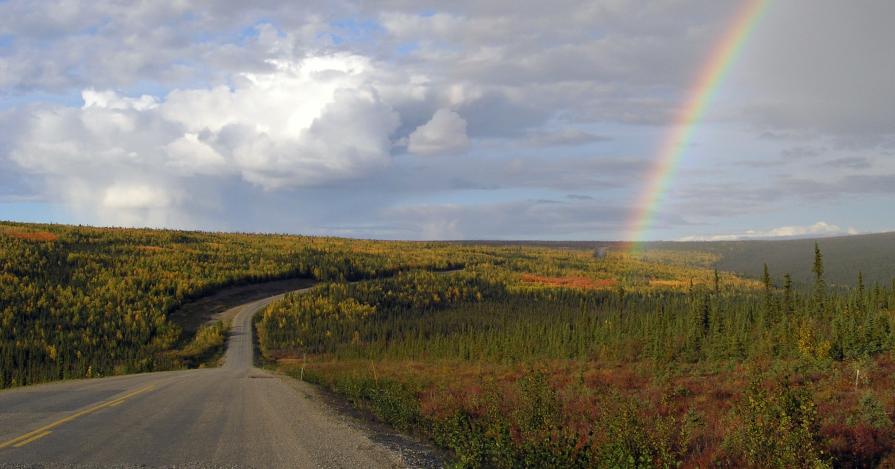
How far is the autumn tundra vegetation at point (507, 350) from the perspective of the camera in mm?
16312

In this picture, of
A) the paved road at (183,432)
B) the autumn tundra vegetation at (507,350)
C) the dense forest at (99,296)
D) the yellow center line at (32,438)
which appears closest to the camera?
the paved road at (183,432)

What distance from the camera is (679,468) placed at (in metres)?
15.3

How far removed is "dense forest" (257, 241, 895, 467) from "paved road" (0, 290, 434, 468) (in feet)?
9.09

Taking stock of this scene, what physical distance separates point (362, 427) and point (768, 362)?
133 feet

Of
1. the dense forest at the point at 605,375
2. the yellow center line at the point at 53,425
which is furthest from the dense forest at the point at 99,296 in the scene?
the yellow center line at the point at 53,425

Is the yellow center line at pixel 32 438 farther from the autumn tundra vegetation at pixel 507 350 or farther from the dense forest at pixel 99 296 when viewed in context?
the dense forest at pixel 99 296

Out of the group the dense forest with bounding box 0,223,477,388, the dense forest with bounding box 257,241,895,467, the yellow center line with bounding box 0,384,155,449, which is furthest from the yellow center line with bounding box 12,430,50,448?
the dense forest with bounding box 0,223,477,388

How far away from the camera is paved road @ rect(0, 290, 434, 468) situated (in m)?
13.5

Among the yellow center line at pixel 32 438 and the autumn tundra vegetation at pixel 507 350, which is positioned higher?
the yellow center line at pixel 32 438

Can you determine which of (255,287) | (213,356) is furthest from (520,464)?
(255,287)

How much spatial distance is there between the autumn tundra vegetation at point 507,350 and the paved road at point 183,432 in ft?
8.84

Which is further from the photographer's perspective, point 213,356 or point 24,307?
point 24,307

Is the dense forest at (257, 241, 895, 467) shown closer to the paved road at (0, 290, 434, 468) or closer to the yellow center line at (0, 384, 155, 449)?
the paved road at (0, 290, 434, 468)

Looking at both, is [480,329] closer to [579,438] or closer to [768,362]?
[768,362]
